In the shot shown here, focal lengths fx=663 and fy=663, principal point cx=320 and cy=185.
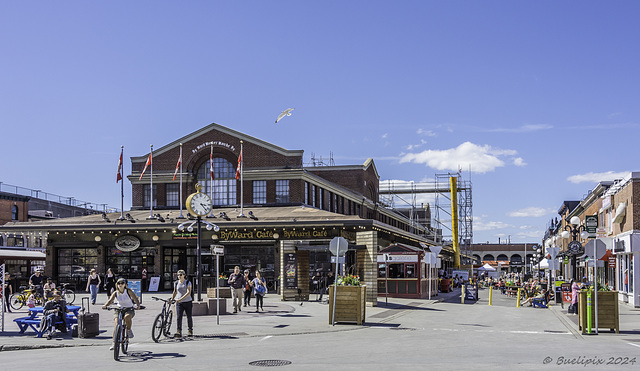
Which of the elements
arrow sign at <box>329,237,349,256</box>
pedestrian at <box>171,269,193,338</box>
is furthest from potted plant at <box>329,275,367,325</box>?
pedestrian at <box>171,269,193,338</box>

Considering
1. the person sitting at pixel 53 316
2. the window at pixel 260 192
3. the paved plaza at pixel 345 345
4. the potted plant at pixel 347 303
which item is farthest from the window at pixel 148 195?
the person sitting at pixel 53 316

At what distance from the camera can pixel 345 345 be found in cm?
1553

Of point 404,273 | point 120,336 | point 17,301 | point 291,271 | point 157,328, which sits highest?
point 291,271

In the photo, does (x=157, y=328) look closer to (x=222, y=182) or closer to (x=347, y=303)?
(x=347, y=303)

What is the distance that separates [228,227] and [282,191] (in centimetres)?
951

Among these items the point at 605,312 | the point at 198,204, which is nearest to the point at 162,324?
the point at 198,204

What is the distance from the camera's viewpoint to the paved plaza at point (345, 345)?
12789 millimetres

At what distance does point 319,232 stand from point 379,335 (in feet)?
60.4

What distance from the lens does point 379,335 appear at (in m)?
17.9

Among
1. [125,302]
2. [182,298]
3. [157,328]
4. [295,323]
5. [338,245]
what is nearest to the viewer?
[125,302]

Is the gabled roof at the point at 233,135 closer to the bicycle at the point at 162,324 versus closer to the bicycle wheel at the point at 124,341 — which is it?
the bicycle at the point at 162,324

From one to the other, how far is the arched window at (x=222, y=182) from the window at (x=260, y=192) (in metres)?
1.44

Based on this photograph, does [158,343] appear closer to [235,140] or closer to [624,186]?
[624,186]

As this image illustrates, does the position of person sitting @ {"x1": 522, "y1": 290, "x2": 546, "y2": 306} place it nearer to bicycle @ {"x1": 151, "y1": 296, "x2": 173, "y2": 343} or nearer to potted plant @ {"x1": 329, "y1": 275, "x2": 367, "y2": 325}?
potted plant @ {"x1": 329, "y1": 275, "x2": 367, "y2": 325}
